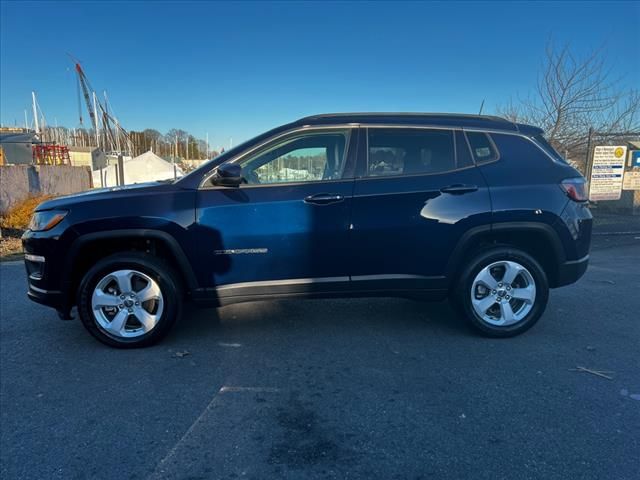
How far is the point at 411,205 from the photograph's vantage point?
12.0 ft

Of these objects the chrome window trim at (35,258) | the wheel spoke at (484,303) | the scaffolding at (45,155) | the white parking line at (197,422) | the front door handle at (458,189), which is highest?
the scaffolding at (45,155)

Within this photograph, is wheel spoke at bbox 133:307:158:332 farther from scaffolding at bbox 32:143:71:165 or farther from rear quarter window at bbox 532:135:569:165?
scaffolding at bbox 32:143:71:165

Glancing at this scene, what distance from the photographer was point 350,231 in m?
3.63

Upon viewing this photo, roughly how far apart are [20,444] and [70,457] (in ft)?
1.22

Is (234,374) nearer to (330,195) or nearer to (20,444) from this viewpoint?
(20,444)

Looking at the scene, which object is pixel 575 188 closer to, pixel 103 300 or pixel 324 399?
pixel 324 399

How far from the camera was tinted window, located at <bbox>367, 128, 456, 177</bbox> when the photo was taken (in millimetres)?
3766

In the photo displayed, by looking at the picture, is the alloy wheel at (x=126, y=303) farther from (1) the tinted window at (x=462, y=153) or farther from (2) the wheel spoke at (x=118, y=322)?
(1) the tinted window at (x=462, y=153)

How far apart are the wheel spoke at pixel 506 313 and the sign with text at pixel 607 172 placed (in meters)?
7.64

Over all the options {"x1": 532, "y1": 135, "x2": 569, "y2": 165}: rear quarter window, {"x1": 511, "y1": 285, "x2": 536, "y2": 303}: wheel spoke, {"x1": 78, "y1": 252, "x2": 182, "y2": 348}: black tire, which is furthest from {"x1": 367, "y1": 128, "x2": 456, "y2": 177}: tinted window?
{"x1": 78, "y1": 252, "x2": 182, "y2": 348}: black tire

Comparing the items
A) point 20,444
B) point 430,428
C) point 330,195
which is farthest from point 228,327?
point 430,428

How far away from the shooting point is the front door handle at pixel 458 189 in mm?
3689

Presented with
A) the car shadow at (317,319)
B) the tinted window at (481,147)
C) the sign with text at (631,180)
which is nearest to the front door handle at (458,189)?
the tinted window at (481,147)

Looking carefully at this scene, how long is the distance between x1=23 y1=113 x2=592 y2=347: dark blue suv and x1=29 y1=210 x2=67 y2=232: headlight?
16 mm
